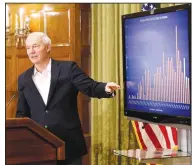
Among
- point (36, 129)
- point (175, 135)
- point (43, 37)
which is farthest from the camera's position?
point (175, 135)

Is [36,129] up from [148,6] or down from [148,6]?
down

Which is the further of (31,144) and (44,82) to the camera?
(44,82)

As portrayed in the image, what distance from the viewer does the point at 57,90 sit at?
2365 mm

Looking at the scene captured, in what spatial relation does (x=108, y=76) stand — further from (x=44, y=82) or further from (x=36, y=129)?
(x=36, y=129)

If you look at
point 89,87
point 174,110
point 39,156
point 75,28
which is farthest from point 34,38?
point 174,110

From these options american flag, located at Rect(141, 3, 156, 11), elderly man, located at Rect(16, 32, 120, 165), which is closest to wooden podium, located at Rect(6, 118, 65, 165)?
elderly man, located at Rect(16, 32, 120, 165)

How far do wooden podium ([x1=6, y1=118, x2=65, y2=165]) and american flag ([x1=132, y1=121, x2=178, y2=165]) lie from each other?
1.54ft

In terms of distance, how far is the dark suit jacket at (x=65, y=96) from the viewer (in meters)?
2.35

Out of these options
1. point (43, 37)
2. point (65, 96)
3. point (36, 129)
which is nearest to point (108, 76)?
point (65, 96)

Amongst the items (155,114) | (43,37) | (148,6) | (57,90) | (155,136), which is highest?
(148,6)

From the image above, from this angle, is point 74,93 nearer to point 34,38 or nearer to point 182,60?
point 34,38

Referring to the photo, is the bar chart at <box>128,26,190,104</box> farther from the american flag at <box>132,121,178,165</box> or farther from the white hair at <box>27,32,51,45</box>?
the white hair at <box>27,32,51,45</box>

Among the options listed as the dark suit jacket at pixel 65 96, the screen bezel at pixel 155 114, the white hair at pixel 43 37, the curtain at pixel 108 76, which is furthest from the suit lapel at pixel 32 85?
the screen bezel at pixel 155 114

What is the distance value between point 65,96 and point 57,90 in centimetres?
5
